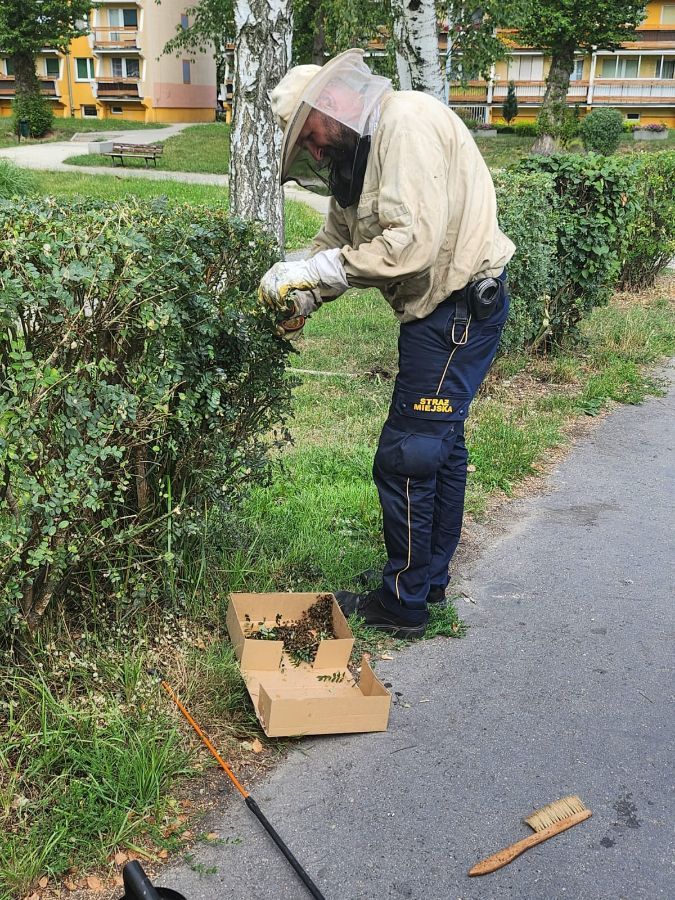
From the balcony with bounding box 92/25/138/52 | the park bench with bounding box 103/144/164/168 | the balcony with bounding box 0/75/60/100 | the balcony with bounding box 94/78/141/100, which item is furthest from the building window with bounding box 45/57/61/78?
the park bench with bounding box 103/144/164/168

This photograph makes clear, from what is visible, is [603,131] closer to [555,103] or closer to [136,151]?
[555,103]

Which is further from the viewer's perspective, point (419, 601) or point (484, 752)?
point (419, 601)

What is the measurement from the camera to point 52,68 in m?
54.5

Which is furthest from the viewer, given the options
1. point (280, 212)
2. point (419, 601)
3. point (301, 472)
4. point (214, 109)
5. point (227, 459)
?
point (214, 109)

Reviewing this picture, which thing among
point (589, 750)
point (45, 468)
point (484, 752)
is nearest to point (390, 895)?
point (484, 752)

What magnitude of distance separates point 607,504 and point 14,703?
364 centimetres

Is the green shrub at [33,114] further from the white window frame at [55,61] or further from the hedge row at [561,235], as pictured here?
the hedge row at [561,235]

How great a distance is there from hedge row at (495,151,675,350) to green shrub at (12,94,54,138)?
3039cm

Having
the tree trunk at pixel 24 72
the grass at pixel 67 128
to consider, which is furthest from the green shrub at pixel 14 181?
the tree trunk at pixel 24 72

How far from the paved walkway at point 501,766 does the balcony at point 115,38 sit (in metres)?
52.5

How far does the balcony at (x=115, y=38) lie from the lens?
163 ft

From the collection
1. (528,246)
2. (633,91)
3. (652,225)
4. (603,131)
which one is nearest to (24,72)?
(603,131)

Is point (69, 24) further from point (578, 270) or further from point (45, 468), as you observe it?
point (45, 468)

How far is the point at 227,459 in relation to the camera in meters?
3.34
